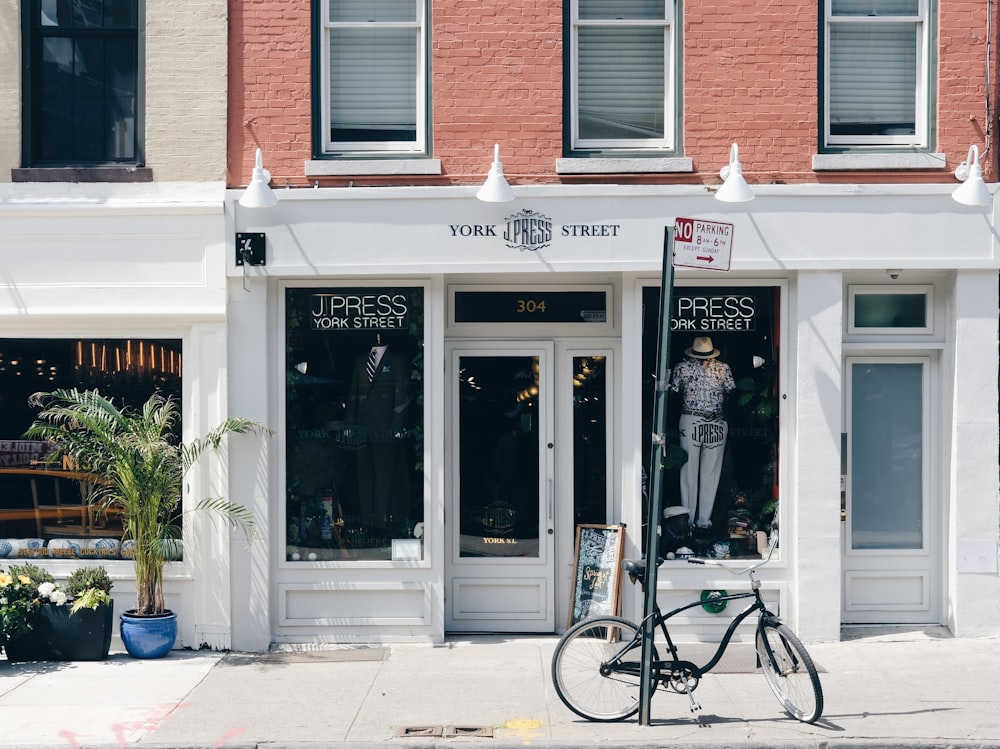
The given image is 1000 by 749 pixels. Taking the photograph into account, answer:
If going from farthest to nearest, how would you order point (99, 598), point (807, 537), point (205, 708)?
point (807, 537) → point (99, 598) → point (205, 708)

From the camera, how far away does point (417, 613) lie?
1020 centimetres

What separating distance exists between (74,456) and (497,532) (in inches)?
142

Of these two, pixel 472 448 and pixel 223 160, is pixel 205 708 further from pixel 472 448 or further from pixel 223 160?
pixel 223 160

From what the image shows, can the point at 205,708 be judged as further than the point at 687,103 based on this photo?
No

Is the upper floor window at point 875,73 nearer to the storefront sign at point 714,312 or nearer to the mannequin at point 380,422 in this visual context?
the storefront sign at point 714,312

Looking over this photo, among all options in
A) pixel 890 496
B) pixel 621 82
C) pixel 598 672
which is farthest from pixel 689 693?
pixel 621 82

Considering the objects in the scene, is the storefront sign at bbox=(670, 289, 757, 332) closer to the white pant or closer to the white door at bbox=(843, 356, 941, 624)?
the white pant

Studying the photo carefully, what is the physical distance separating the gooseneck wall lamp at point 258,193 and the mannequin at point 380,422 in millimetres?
1472

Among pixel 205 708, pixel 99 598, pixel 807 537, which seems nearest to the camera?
pixel 205 708

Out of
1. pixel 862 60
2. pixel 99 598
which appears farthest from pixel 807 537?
pixel 99 598

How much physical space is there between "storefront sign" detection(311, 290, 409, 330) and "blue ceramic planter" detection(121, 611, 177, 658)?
2.69 m

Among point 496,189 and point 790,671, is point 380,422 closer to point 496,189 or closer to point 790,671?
point 496,189

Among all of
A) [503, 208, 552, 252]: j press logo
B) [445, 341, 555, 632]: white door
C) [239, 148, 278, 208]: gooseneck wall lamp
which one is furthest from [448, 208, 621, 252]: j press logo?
[239, 148, 278, 208]: gooseneck wall lamp

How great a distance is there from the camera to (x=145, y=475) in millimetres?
9586
